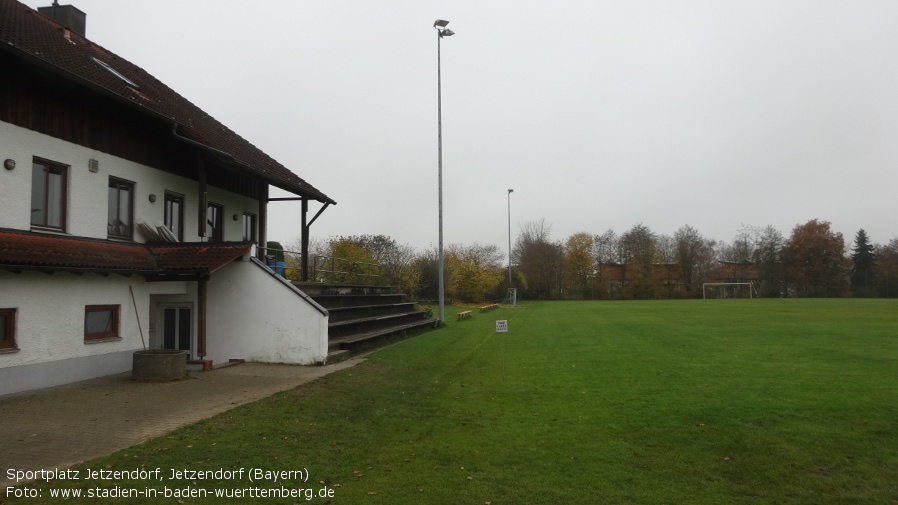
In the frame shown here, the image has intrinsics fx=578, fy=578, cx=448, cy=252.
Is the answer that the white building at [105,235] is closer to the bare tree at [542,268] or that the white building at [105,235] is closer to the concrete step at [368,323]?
the concrete step at [368,323]

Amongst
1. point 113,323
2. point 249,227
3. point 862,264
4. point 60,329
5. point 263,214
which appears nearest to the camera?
point 60,329

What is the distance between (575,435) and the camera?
7.51 meters

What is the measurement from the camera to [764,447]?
6891 mm

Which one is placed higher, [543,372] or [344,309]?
[344,309]

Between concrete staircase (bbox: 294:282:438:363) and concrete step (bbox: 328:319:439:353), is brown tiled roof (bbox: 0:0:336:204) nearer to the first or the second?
concrete staircase (bbox: 294:282:438:363)

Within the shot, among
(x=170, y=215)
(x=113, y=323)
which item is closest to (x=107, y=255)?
(x=113, y=323)

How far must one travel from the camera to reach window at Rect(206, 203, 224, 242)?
16938mm

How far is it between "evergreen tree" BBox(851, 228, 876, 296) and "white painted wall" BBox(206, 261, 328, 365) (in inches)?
3414

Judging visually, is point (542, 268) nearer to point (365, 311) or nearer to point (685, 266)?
point (685, 266)

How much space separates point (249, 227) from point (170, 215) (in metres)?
4.48

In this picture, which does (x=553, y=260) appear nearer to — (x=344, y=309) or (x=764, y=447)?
(x=344, y=309)

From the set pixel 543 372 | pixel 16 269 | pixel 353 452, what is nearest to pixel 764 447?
pixel 353 452

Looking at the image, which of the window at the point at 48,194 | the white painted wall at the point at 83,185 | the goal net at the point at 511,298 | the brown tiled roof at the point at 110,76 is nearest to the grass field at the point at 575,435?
the white painted wall at the point at 83,185

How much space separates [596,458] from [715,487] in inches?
50.3
